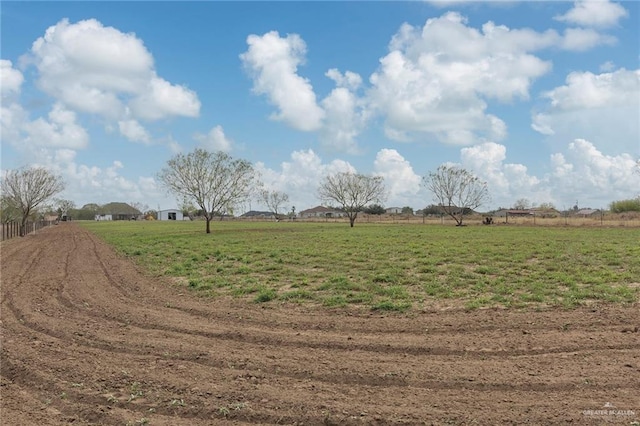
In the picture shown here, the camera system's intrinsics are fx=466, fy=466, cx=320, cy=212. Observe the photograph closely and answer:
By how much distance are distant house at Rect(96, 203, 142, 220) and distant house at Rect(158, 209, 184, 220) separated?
11.5 metres

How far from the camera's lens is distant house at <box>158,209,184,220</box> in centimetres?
15650

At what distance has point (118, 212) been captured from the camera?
176 m

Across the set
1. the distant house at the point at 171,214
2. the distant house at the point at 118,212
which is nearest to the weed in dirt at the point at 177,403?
the distant house at the point at 171,214

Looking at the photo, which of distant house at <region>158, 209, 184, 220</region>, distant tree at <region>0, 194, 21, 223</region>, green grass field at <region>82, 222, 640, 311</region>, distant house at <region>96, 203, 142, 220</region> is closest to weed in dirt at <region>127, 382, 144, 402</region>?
green grass field at <region>82, 222, 640, 311</region>

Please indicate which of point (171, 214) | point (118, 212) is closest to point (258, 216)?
point (171, 214)

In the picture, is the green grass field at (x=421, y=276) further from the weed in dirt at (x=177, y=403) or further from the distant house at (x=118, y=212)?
the distant house at (x=118, y=212)

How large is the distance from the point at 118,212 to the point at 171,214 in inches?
1229

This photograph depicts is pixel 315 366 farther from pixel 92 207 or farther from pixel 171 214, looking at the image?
pixel 92 207

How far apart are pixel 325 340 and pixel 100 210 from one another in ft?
603

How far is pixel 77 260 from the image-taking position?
19.9m

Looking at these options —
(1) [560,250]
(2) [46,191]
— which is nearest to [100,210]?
(2) [46,191]

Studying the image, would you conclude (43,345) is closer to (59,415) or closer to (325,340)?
(59,415)

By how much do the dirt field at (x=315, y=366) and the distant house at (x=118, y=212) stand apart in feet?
574

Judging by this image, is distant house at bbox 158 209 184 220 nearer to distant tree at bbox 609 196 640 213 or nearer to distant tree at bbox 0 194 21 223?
distant tree at bbox 0 194 21 223
